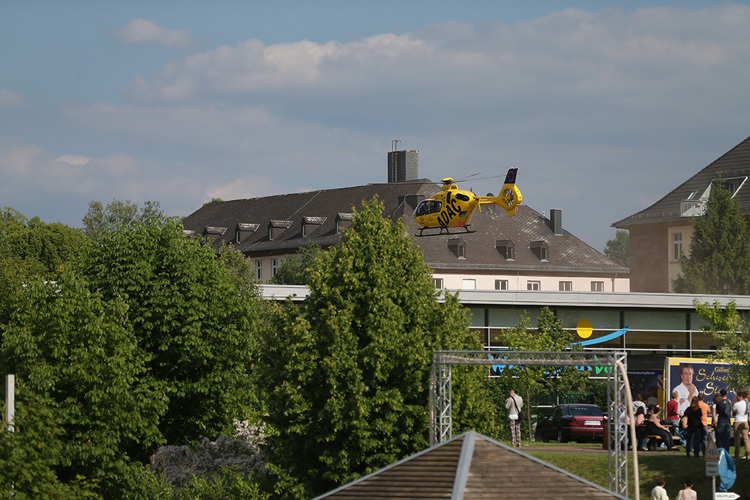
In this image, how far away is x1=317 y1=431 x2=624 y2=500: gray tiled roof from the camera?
1189 centimetres

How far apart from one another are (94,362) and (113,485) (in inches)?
136

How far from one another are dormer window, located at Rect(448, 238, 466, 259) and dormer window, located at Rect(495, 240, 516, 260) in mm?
3494

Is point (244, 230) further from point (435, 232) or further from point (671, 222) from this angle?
point (671, 222)

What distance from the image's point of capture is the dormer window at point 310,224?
331 feet

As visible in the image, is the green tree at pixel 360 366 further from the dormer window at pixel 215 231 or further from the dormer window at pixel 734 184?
the dormer window at pixel 215 231

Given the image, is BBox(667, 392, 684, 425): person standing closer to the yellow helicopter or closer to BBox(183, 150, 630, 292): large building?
the yellow helicopter

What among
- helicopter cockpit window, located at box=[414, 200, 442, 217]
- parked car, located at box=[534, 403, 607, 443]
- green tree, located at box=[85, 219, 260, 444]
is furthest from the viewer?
helicopter cockpit window, located at box=[414, 200, 442, 217]

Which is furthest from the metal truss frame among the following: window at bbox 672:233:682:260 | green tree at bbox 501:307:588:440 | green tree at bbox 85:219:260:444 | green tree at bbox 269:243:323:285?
window at bbox 672:233:682:260

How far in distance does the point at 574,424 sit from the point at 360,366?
39.4ft

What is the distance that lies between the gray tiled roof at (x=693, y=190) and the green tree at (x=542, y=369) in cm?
3561

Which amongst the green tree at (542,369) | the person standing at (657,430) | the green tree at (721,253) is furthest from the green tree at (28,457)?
the green tree at (721,253)

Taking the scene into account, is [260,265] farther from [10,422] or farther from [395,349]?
[10,422]

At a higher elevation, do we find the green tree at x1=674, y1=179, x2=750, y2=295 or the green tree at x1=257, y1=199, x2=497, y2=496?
the green tree at x1=674, y1=179, x2=750, y2=295

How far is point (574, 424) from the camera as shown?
37.4 m
